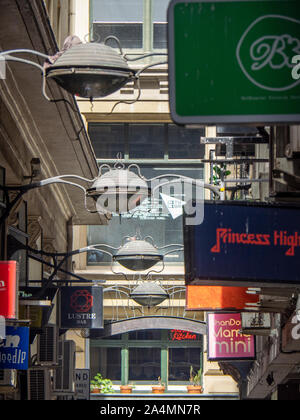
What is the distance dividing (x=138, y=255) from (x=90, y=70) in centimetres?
940

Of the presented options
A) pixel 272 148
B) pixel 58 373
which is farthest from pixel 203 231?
pixel 58 373

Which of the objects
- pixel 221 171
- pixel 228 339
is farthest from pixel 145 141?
pixel 221 171

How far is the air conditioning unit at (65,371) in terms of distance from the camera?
74.4 feet

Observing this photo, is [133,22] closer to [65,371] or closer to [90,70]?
[65,371]

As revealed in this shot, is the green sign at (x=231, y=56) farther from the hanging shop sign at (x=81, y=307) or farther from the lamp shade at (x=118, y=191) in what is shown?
the hanging shop sign at (x=81, y=307)

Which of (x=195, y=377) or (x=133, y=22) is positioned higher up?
(x=133, y=22)

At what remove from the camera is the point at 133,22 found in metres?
35.6

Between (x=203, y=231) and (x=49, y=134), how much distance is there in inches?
388

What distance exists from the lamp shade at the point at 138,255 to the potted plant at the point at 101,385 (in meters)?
14.1

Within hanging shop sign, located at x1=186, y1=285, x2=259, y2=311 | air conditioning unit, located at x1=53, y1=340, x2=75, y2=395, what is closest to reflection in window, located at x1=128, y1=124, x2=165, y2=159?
air conditioning unit, located at x1=53, y1=340, x2=75, y2=395

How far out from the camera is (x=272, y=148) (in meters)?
9.71

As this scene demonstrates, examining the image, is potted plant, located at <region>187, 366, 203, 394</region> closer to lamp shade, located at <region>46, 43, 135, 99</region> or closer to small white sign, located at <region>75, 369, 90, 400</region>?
small white sign, located at <region>75, 369, 90, 400</region>

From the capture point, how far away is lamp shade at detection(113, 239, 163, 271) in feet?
64.2

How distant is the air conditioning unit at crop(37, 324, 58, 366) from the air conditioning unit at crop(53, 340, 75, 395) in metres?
2.41
